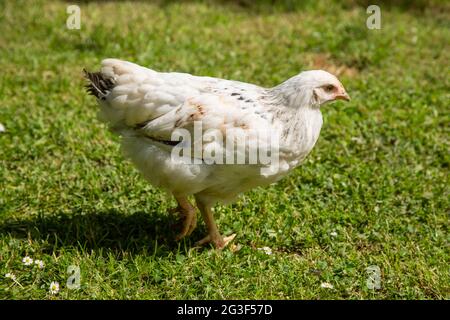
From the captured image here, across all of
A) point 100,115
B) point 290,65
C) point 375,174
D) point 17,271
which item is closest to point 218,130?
point 100,115

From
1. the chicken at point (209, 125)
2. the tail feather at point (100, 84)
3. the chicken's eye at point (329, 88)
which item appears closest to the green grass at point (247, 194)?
the chicken at point (209, 125)

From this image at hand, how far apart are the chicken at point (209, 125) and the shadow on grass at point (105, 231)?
427 millimetres

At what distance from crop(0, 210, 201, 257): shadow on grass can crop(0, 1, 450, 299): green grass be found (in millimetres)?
14

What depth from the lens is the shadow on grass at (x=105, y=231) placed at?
4.38 meters

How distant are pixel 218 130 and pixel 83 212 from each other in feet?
4.71

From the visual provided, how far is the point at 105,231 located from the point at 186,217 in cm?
60

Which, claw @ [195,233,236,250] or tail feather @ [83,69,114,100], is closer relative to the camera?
tail feather @ [83,69,114,100]

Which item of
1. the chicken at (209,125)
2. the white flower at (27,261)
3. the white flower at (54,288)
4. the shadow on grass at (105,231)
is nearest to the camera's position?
the white flower at (54,288)

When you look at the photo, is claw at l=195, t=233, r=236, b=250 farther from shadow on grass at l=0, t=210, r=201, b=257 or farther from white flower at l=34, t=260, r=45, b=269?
white flower at l=34, t=260, r=45, b=269

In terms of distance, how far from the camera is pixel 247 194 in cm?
513

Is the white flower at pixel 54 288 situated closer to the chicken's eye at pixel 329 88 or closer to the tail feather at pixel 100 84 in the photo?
the tail feather at pixel 100 84

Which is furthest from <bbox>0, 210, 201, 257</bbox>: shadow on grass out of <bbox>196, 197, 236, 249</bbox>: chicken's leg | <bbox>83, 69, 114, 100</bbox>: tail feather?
<bbox>83, 69, 114, 100</bbox>: tail feather

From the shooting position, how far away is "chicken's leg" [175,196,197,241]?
443 cm
